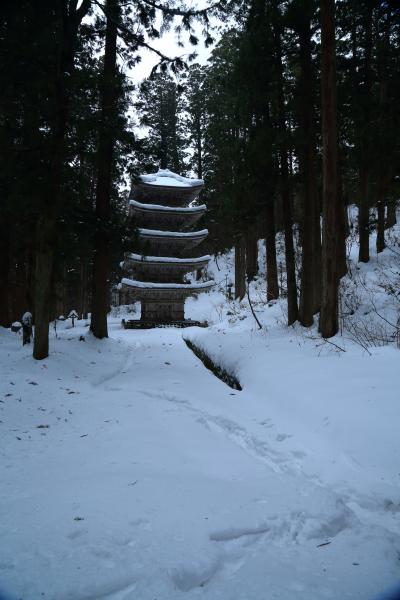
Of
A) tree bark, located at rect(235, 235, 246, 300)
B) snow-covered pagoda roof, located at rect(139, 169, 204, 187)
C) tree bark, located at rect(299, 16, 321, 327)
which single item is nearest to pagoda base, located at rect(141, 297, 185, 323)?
tree bark, located at rect(235, 235, 246, 300)

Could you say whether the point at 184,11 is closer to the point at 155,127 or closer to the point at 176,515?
the point at 155,127

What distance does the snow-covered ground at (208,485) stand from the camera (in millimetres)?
1992

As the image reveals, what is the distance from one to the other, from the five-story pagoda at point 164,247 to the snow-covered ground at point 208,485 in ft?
58.4

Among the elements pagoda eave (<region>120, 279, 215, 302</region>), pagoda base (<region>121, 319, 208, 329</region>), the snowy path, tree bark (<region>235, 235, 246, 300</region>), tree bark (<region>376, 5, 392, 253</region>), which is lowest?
the snowy path

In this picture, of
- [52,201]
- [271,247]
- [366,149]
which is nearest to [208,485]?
[52,201]

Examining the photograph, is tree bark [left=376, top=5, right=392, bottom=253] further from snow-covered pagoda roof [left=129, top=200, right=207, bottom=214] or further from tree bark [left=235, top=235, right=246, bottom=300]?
snow-covered pagoda roof [left=129, top=200, right=207, bottom=214]

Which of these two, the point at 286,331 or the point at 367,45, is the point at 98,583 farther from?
the point at 367,45

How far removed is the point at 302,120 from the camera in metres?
9.73

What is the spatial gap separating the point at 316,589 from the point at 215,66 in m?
Answer: 31.3

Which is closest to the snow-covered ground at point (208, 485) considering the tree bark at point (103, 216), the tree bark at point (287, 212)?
the tree bark at point (287, 212)

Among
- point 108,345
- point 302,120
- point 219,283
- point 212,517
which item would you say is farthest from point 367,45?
point 219,283

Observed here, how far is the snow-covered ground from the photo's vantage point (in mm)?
1992

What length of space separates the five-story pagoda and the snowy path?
19.6m

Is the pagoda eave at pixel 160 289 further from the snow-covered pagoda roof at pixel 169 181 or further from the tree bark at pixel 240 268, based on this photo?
the snow-covered pagoda roof at pixel 169 181
